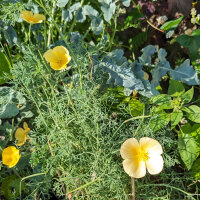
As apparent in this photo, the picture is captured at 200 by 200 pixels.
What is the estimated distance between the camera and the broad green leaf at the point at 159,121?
1443mm

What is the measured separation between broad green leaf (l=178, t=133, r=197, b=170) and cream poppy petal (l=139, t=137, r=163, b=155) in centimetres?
24

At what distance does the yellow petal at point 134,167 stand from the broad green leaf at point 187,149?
269mm

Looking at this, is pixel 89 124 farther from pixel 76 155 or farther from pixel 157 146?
pixel 157 146

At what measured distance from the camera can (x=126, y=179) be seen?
1.39 metres

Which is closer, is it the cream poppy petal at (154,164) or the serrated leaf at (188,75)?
the cream poppy petal at (154,164)

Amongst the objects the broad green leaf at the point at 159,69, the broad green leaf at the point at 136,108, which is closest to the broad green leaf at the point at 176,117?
the broad green leaf at the point at 136,108

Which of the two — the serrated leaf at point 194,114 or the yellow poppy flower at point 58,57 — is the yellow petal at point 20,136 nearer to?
the yellow poppy flower at point 58,57

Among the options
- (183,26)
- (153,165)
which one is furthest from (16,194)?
(183,26)

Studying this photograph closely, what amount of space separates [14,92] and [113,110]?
435 mm

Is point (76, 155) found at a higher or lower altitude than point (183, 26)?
lower

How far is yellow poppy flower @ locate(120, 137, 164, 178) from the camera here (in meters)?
1.21

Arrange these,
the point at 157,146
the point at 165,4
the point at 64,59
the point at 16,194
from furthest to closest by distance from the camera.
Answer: the point at 165,4
the point at 16,194
the point at 64,59
the point at 157,146

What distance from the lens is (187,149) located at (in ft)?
4.78

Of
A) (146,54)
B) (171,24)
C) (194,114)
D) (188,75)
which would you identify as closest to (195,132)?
(194,114)
